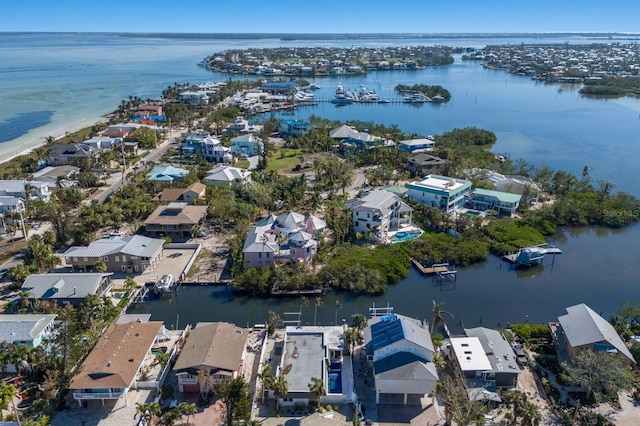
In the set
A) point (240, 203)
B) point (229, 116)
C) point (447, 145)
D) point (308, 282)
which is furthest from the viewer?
point (229, 116)

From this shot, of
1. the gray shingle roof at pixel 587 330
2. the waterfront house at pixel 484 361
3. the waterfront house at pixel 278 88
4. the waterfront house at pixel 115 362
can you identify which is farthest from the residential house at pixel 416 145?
the waterfront house at pixel 278 88

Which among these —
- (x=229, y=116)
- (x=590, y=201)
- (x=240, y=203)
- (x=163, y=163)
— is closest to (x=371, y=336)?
(x=240, y=203)

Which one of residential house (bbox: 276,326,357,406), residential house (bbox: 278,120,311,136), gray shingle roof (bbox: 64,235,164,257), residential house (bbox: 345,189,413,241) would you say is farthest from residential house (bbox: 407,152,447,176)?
residential house (bbox: 276,326,357,406)

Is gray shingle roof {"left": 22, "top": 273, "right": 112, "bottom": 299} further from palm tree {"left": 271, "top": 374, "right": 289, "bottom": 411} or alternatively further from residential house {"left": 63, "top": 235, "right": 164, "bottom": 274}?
palm tree {"left": 271, "top": 374, "right": 289, "bottom": 411}

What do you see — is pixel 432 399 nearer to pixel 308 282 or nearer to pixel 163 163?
pixel 308 282

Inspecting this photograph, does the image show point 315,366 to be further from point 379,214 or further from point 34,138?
point 34,138

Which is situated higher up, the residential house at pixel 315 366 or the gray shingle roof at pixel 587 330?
the gray shingle roof at pixel 587 330

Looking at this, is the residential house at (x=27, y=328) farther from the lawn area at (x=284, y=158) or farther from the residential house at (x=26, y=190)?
the lawn area at (x=284, y=158)
